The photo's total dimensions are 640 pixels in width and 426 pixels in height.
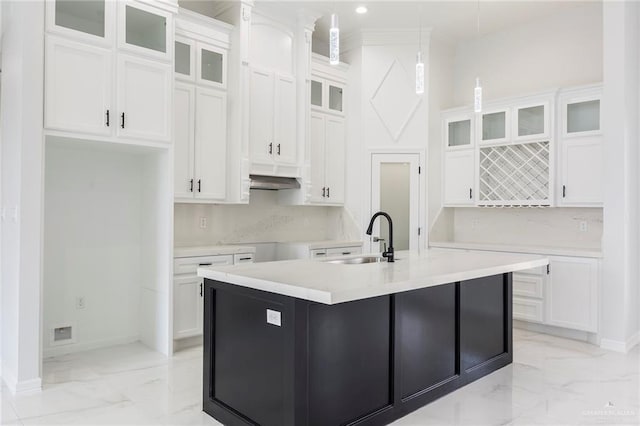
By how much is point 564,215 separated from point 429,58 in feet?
8.17

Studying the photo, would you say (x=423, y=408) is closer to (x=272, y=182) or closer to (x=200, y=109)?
(x=272, y=182)

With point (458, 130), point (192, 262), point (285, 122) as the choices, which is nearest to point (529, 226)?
point (458, 130)

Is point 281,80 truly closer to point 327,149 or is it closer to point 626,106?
point 327,149

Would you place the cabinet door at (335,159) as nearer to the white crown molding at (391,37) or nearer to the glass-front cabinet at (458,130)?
the white crown molding at (391,37)

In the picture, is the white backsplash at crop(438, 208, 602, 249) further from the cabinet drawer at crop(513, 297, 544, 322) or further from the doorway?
the cabinet drawer at crop(513, 297, 544, 322)

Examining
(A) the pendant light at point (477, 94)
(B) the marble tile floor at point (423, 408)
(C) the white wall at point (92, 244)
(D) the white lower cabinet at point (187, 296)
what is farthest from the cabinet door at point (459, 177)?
(C) the white wall at point (92, 244)

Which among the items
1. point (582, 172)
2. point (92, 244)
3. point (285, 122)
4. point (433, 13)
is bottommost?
point (92, 244)

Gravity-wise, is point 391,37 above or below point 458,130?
above

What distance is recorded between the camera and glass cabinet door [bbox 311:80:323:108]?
5.50 m

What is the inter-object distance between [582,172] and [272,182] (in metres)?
3.21

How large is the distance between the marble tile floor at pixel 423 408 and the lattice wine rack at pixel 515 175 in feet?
5.88

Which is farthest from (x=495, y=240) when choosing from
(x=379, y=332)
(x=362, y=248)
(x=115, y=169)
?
(x=115, y=169)

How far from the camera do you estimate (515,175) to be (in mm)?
5238

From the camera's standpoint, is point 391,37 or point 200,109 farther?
point 391,37
